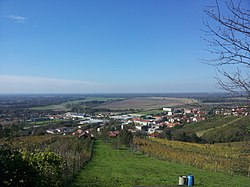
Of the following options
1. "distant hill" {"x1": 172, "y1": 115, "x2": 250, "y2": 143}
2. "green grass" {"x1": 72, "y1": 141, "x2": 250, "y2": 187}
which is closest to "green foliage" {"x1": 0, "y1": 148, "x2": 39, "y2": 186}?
"distant hill" {"x1": 172, "y1": 115, "x2": 250, "y2": 143}

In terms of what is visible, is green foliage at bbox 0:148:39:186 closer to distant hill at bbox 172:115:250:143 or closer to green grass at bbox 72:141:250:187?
distant hill at bbox 172:115:250:143

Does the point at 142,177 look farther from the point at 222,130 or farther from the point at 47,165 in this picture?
the point at 222,130

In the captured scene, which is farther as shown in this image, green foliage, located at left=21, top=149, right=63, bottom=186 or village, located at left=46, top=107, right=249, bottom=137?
village, located at left=46, top=107, right=249, bottom=137

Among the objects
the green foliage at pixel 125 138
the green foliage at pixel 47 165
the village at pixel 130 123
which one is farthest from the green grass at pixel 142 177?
the green foliage at pixel 125 138

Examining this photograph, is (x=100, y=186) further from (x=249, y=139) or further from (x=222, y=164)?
(x=222, y=164)

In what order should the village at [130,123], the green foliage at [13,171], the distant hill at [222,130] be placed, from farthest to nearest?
1. the village at [130,123]
2. the green foliage at [13,171]
3. the distant hill at [222,130]

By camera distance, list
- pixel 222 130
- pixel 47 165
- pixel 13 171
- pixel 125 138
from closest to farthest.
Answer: pixel 13 171, pixel 47 165, pixel 222 130, pixel 125 138

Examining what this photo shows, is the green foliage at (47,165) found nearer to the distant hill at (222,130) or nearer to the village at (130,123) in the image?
the distant hill at (222,130)

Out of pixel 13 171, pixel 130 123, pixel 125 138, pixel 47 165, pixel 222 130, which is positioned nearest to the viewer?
pixel 13 171

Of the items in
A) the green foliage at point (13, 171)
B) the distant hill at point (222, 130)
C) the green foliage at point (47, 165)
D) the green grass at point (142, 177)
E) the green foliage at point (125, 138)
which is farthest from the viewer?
the green foliage at point (125, 138)

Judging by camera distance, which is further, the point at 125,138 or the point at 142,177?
the point at 125,138

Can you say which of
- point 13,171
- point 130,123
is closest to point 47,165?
point 13,171

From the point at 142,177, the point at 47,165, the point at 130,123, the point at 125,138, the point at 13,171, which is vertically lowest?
the point at 130,123

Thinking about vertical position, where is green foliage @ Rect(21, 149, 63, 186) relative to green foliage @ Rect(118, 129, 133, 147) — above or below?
above
